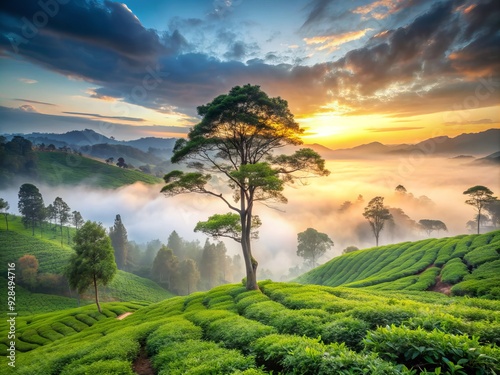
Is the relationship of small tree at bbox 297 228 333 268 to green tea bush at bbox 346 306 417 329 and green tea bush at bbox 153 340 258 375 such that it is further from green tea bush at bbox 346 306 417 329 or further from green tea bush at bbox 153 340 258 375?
green tea bush at bbox 346 306 417 329

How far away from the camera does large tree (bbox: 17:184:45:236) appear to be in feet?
394

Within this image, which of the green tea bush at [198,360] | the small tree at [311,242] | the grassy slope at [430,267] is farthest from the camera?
the small tree at [311,242]

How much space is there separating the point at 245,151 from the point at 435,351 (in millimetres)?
26152

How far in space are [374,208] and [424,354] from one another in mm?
95293

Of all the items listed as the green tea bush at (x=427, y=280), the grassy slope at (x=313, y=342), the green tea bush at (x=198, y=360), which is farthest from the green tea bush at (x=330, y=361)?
the green tea bush at (x=427, y=280)

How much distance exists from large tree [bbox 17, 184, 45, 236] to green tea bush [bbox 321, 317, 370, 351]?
15006 centimetres

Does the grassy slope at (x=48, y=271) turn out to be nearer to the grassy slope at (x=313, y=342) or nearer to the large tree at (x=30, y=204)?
the large tree at (x=30, y=204)

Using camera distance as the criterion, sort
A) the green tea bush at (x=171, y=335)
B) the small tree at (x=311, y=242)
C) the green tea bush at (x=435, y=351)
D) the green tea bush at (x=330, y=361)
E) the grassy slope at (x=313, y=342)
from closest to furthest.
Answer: the green tea bush at (x=435, y=351), the green tea bush at (x=330, y=361), the grassy slope at (x=313, y=342), the green tea bush at (x=171, y=335), the small tree at (x=311, y=242)

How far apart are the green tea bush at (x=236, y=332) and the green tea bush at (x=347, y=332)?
2.90 meters

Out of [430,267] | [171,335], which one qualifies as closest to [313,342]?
[171,335]

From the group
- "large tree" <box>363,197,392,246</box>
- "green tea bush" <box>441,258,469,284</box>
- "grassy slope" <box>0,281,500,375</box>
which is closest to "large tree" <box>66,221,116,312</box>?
"grassy slope" <box>0,281,500,375</box>

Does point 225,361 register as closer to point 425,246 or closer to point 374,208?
point 425,246

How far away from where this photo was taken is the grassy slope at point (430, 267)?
32.2 m

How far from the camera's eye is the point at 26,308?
74.8 meters
